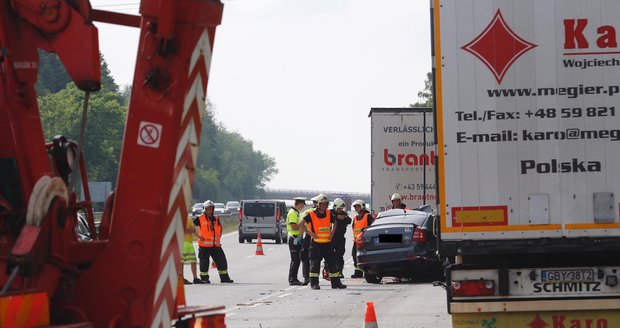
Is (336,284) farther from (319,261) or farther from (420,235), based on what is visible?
(420,235)

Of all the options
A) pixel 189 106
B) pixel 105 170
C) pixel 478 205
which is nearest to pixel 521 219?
pixel 478 205

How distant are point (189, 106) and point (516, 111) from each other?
5.00 m

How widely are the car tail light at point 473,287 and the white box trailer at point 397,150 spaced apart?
69.4ft

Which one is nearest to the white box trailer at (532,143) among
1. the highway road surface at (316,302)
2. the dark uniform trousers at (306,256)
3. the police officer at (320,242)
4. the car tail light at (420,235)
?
the highway road surface at (316,302)

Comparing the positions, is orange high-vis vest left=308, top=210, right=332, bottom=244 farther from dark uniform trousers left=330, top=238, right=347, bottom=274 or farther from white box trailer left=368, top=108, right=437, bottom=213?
white box trailer left=368, top=108, right=437, bottom=213

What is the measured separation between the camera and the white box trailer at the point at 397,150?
106ft

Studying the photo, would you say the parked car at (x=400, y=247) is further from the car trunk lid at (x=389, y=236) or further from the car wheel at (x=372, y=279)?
the car wheel at (x=372, y=279)

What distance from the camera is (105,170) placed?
296ft

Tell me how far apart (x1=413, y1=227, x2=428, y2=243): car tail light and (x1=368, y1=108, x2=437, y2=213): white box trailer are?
7584 mm

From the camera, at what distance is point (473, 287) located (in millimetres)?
10992

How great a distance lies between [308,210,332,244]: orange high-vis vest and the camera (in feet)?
82.3

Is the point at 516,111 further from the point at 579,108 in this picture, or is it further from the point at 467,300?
the point at 467,300

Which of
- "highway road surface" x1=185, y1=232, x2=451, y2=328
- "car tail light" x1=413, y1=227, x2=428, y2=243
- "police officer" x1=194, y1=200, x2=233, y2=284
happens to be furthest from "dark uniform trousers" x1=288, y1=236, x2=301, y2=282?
"car tail light" x1=413, y1=227, x2=428, y2=243

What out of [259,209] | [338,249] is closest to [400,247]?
[338,249]
